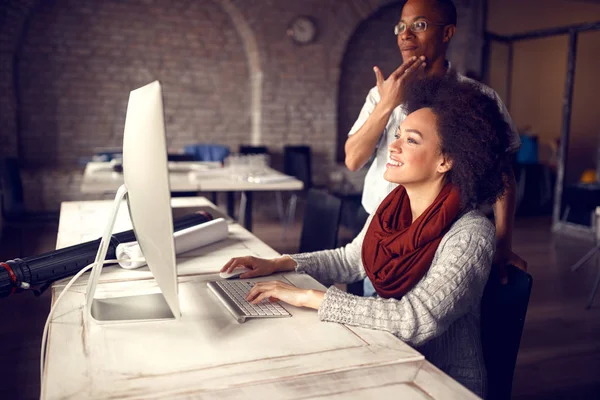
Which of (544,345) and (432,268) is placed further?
(544,345)

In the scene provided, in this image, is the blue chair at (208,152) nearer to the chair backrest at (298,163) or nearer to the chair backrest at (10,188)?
the chair backrest at (298,163)

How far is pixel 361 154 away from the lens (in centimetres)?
189

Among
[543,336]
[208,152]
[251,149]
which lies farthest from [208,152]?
[543,336]

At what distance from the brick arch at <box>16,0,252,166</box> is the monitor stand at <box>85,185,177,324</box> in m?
5.09

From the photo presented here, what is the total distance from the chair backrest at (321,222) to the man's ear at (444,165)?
2.91 ft

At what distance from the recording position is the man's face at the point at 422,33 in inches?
72.7

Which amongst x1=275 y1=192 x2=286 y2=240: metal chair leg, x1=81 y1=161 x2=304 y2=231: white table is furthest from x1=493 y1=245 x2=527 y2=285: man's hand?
x1=275 y1=192 x2=286 y2=240: metal chair leg

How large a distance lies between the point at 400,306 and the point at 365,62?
6.24 metres

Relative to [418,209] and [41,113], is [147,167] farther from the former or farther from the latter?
[41,113]

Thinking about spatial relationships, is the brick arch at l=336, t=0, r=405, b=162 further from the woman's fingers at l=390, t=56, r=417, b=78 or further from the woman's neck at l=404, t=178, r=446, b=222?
the woman's neck at l=404, t=178, r=446, b=222

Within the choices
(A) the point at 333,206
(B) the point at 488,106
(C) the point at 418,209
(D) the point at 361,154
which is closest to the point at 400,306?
(C) the point at 418,209

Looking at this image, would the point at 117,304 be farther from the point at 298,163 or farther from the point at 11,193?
the point at 298,163

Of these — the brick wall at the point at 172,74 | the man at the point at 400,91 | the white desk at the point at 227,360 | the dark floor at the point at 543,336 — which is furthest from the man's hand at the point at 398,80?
the brick wall at the point at 172,74

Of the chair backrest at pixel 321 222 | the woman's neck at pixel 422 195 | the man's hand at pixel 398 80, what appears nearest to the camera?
the woman's neck at pixel 422 195
